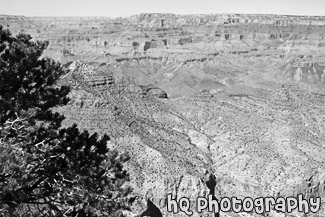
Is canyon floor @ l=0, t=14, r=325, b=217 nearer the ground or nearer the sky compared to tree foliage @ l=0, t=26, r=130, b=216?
nearer the ground

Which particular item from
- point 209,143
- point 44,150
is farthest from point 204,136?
point 44,150

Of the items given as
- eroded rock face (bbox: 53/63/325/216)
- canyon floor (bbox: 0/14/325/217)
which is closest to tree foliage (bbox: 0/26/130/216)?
canyon floor (bbox: 0/14/325/217)

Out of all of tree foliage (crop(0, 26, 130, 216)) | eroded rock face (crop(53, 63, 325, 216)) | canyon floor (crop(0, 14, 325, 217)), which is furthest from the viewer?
canyon floor (crop(0, 14, 325, 217))

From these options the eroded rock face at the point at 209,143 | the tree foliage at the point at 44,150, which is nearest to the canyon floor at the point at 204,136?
the eroded rock face at the point at 209,143

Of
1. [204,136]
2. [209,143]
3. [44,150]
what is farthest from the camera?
[204,136]

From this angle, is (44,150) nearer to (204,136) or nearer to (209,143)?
(209,143)

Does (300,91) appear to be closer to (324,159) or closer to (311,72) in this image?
(324,159)

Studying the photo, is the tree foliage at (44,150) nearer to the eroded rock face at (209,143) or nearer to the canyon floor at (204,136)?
the canyon floor at (204,136)

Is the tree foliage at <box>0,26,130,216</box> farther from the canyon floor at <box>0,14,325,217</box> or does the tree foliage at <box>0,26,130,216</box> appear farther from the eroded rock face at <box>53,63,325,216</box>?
the eroded rock face at <box>53,63,325,216</box>
